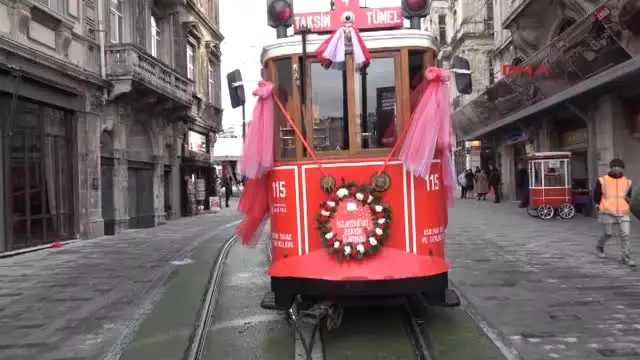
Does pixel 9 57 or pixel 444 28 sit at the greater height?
pixel 444 28

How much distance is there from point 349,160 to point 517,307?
2.97 meters

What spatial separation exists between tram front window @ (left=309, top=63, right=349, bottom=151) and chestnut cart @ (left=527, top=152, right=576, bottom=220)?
14907 millimetres

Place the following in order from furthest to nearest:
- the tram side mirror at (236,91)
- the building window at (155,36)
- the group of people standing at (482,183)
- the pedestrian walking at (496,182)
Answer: the group of people standing at (482,183) → the pedestrian walking at (496,182) → the building window at (155,36) → the tram side mirror at (236,91)

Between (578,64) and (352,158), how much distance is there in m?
15.3

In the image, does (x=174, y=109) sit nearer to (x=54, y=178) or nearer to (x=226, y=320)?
(x=54, y=178)

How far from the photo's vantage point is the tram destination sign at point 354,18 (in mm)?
6484

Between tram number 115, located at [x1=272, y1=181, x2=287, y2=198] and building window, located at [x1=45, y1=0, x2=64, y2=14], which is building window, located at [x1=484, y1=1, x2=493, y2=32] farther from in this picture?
tram number 115, located at [x1=272, y1=181, x2=287, y2=198]

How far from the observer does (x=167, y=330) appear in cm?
682

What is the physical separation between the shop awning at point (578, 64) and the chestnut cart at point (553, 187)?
1755 millimetres

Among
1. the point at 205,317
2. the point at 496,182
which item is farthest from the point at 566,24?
the point at 205,317

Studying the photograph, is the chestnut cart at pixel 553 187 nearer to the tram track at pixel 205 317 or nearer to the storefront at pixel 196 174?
the tram track at pixel 205 317

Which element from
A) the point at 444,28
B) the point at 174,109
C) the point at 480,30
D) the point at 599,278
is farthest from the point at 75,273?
the point at 444,28

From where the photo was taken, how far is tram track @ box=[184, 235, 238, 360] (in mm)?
5887

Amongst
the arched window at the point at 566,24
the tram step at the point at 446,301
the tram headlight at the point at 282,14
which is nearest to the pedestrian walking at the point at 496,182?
the arched window at the point at 566,24
